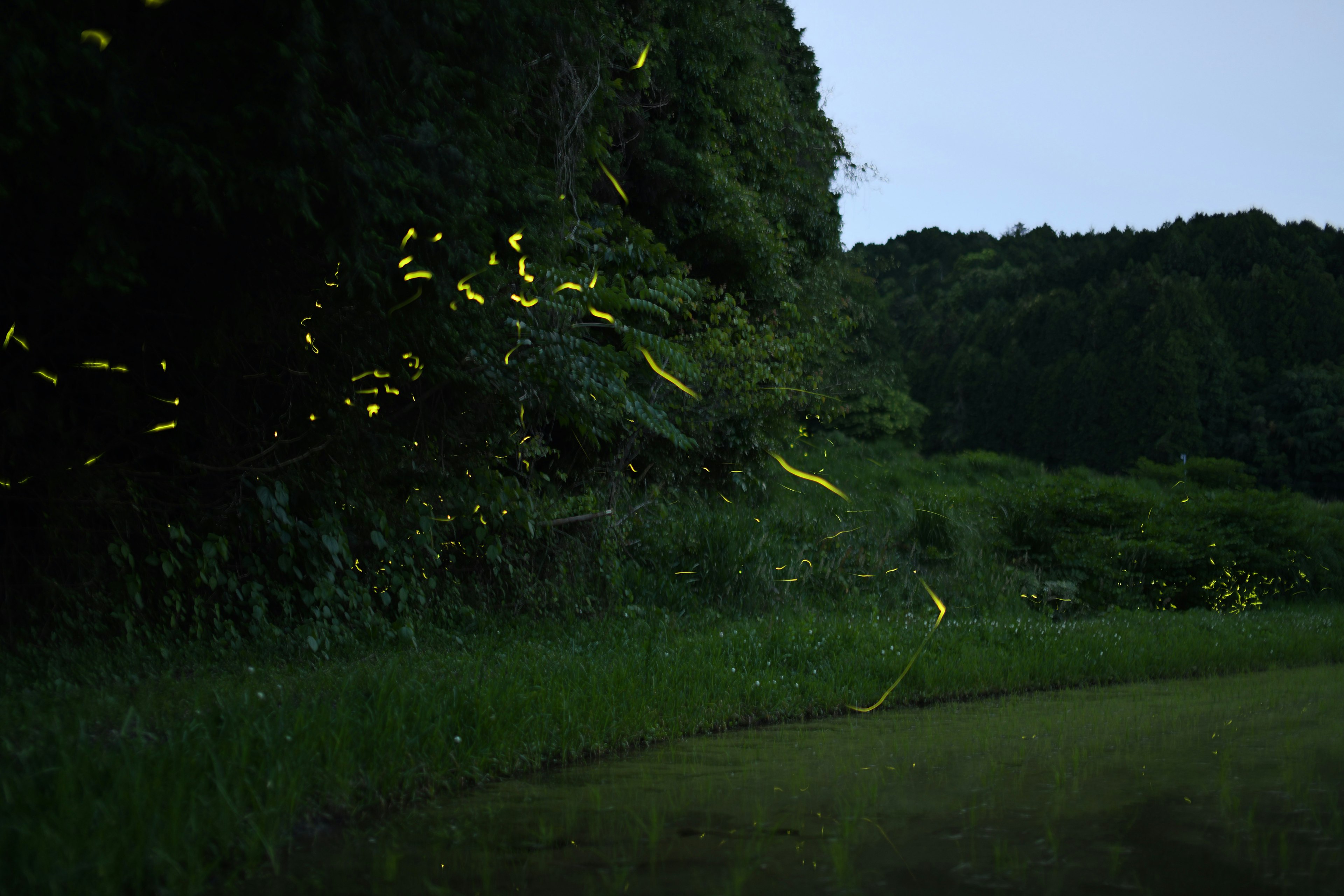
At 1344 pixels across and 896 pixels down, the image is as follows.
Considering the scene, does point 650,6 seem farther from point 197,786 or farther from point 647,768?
point 197,786

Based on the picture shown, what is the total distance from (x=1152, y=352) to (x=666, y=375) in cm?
3801

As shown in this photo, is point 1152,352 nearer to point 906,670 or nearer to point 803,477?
point 803,477

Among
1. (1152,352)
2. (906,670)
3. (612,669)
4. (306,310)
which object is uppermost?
(1152,352)

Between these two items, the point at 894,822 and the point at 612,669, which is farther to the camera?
the point at 612,669

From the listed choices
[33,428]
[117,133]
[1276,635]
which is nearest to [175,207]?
[117,133]

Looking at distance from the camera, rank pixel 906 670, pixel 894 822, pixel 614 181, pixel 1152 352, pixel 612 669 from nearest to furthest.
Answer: pixel 894 822 < pixel 612 669 < pixel 906 670 < pixel 614 181 < pixel 1152 352

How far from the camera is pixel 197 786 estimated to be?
143 inches

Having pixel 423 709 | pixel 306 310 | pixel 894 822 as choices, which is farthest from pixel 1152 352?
pixel 423 709

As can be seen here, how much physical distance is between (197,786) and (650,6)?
12.0 m

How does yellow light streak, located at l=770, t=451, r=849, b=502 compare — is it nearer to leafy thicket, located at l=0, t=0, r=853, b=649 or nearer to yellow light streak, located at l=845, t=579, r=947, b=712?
leafy thicket, located at l=0, t=0, r=853, b=649

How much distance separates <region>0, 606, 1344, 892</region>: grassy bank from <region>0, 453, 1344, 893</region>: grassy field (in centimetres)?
1

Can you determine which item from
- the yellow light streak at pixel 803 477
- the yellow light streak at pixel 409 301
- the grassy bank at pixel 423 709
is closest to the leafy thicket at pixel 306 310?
the yellow light streak at pixel 409 301

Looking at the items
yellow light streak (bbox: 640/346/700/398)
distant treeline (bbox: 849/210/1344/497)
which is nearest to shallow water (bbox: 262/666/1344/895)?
yellow light streak (bbox: 640/346/700/398)

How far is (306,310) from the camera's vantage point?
641 cm
